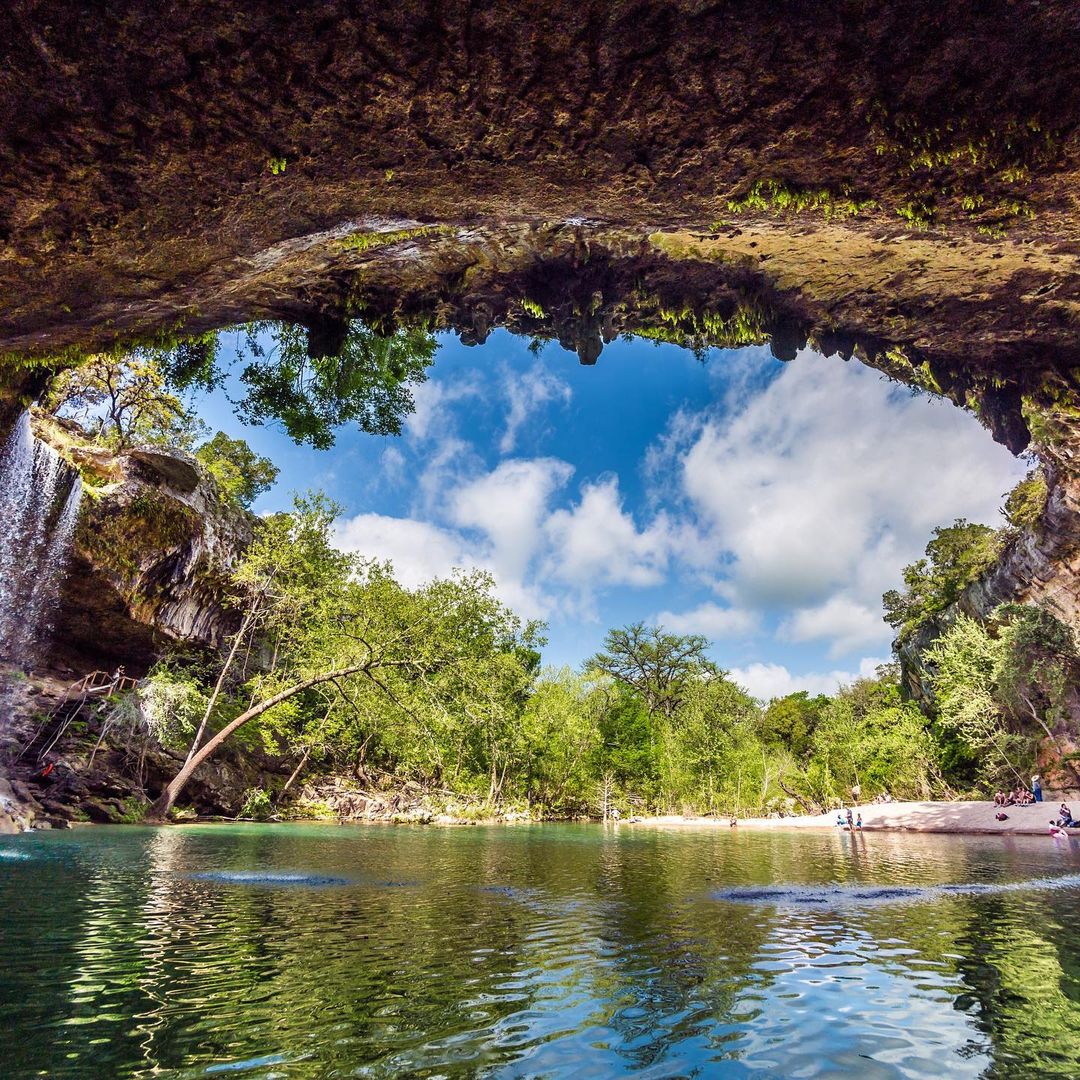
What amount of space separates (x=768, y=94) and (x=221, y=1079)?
23.4 feet

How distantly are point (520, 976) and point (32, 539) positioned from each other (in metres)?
21.3

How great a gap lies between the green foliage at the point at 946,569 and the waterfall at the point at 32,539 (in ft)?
126

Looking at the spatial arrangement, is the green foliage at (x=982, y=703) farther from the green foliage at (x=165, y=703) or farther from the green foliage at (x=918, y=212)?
the green foliage at (x=165, y=703)

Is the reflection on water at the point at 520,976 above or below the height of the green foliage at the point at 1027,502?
below

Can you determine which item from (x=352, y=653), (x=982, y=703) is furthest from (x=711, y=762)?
(x=352, y=653)

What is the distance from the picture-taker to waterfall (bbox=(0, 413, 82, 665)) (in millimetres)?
16844

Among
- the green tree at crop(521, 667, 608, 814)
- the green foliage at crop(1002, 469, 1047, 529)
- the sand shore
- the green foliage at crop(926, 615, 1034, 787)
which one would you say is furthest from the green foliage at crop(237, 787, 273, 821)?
the green foliage at crop(1002, 469, 1047, 529)

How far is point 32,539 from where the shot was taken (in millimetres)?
19438

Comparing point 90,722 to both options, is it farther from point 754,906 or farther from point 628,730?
point 628,730

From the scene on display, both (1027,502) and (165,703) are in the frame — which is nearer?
(165,703)

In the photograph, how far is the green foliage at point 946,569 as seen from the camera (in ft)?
109

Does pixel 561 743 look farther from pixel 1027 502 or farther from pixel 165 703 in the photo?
pixel 1027 502

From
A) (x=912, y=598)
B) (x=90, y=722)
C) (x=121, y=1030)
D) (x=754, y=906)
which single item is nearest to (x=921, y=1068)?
(x=121, y=1030)

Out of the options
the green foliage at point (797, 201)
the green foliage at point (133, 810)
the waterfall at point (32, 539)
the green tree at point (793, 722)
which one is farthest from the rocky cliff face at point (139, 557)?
the green tree at point (793, 722)
